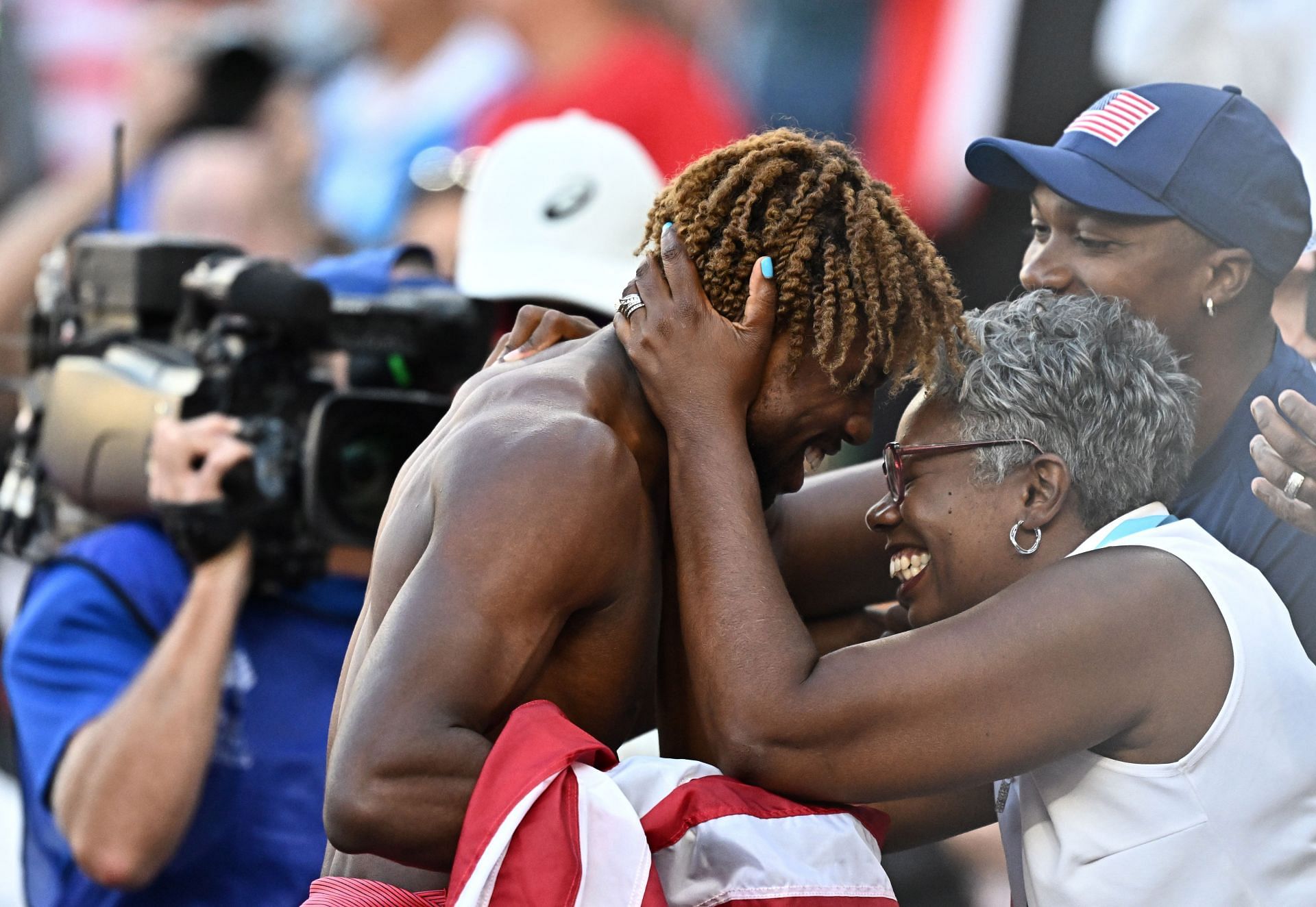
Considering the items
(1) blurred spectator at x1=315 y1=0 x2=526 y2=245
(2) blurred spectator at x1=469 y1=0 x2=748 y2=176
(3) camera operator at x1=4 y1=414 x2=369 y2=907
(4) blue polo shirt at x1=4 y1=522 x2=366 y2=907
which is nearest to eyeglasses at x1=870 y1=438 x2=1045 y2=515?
(3) camera operator at x1=4 y1=414 x2=369 y2=907

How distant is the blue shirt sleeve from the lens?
3.06 meters

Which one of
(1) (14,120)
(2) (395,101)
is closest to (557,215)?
(2) (395,101)

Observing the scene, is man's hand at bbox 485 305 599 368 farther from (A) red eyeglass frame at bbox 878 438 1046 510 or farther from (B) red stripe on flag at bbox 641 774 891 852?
(B) red stripe on flag at bbox 641 774 891 852

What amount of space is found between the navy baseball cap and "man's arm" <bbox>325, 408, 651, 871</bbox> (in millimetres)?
1143

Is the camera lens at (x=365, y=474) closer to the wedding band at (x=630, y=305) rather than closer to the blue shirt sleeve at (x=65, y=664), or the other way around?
the blue shirt sleeve at (x=65, y=664)

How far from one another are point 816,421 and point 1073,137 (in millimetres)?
926

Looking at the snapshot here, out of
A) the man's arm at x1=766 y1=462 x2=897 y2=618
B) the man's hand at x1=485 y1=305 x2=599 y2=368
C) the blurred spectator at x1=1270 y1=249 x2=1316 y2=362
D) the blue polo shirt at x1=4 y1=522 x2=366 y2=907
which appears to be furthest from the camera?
the blue polo shirt at x1=4 y1=522 x2=366 y2=907

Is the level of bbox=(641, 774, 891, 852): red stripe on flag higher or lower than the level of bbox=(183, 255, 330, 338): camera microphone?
lower

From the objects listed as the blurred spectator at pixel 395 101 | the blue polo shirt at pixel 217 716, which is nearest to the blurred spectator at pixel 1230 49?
the blue polo shirt at pixel 217 716

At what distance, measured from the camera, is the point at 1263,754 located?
6.39 ft

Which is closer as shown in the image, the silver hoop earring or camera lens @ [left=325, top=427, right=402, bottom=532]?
the silver hoop earring

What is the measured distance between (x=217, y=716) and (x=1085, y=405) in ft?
6.39

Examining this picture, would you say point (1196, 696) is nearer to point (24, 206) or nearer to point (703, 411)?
point (703, 411)

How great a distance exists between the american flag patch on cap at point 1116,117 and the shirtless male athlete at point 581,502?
2.31 feet
